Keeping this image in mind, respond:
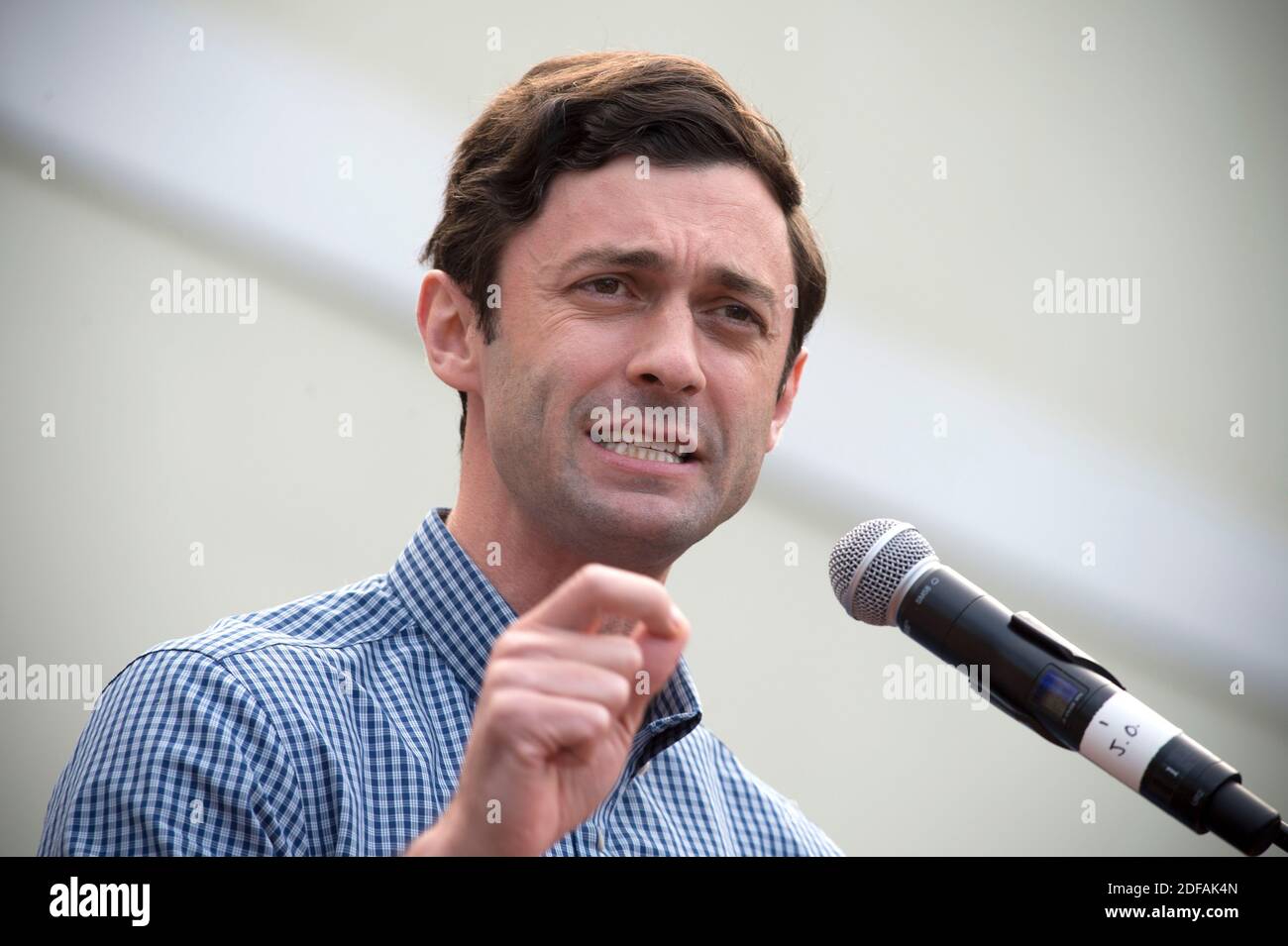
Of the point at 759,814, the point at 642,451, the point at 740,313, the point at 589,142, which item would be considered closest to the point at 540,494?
the point at 642,451

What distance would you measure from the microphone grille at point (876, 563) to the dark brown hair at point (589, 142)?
2.04 feet

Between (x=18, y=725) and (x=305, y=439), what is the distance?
986 millimetres

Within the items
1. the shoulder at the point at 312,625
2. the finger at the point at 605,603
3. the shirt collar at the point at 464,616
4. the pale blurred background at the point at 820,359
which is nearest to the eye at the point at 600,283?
the shirt collar at the point at 464,616

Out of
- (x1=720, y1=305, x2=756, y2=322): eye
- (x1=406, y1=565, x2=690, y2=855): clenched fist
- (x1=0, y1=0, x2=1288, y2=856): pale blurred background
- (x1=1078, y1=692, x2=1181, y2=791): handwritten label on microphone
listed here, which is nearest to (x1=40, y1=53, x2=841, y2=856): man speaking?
(x1=720, y1=305, x2=756, y2=322): eye

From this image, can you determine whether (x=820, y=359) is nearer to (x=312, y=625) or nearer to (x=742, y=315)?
(x=742, y=315)

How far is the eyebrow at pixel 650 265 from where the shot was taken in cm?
183

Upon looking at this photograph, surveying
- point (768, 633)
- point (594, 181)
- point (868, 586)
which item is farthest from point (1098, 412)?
point (868, 586)

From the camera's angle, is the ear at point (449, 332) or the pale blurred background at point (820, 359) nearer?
the ear at point (449, 332)

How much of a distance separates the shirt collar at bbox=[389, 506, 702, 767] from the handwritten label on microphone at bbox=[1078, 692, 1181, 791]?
0.68 metres

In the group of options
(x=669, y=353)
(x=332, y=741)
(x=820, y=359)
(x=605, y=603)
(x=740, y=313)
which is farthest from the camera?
(x=820, y=359)

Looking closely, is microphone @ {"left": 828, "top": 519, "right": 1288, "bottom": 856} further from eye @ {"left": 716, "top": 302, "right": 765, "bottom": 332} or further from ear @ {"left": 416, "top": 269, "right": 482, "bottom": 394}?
ear @ {"left": 416, "top": 269, "right": 482, "bottom": 394}

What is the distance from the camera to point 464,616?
6.05 ft

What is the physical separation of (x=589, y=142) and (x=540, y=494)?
537 millimetres

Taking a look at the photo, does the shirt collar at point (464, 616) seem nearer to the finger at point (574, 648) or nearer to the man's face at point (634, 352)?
the man's face at point (634, 352)
